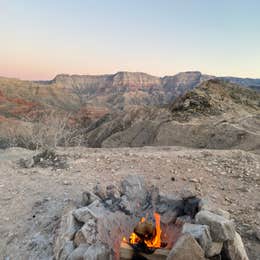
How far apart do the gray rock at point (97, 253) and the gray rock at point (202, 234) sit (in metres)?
0.85

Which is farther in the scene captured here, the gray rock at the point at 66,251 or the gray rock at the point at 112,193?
the gray rock at the point at 112,193

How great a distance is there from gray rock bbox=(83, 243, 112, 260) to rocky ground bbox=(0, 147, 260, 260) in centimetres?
101

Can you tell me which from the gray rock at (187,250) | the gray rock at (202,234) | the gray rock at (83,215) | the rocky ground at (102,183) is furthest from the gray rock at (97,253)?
the rocky ground at (102,183)

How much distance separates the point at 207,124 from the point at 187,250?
1245 cm

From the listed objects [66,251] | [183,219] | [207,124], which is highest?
[183,219]

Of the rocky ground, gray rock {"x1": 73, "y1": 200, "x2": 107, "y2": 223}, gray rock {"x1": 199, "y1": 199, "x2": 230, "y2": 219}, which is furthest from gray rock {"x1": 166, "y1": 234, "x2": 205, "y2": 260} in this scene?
the rocky ground

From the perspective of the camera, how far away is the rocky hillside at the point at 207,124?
12.2 metres

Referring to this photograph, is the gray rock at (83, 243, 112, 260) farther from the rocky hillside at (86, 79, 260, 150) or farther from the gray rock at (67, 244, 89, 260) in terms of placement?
the rocky hillside at (86, 79, 260, 150)

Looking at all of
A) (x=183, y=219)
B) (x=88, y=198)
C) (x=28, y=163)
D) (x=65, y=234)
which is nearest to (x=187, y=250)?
(x=183, y=219)

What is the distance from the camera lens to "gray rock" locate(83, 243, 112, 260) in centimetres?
254

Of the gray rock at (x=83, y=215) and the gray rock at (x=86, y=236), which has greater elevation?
the gray rock at (x=83, y=215)

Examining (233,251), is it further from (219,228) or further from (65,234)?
(65,234)

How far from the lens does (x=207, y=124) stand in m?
14.0

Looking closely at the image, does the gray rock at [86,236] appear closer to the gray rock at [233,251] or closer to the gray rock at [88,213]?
the gray rock at [88,213]
